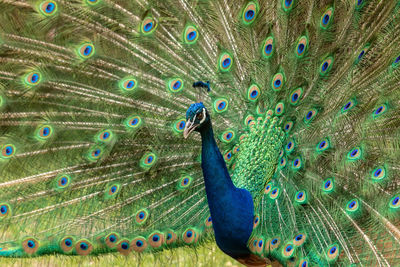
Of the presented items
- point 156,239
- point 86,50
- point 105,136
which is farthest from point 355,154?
point 86,50

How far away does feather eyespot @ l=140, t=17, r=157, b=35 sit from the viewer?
2438 mm

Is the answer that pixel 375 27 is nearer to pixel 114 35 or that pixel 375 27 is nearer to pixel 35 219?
pixel 114 35

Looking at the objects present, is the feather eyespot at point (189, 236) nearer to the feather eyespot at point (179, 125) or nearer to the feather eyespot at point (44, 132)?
the feather eyespot at point (179, 125)

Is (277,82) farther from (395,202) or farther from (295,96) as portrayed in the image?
(395,202)

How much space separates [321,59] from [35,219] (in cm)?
153

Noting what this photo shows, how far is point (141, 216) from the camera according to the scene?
8.76 ft

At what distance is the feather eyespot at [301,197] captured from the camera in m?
2.59

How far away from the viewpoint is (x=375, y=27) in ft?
8.34

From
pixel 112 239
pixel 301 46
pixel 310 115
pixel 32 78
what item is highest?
pixel 32 78

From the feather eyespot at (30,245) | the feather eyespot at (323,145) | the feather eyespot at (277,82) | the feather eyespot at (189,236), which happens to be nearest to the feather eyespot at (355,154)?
the feather eyespot at (323,145)

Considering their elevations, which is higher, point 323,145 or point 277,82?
point 277,82

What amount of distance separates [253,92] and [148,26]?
577 millimetres

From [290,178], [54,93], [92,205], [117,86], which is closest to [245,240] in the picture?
[290,178]

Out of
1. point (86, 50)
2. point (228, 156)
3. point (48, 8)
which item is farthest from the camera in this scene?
point (228, 156)
